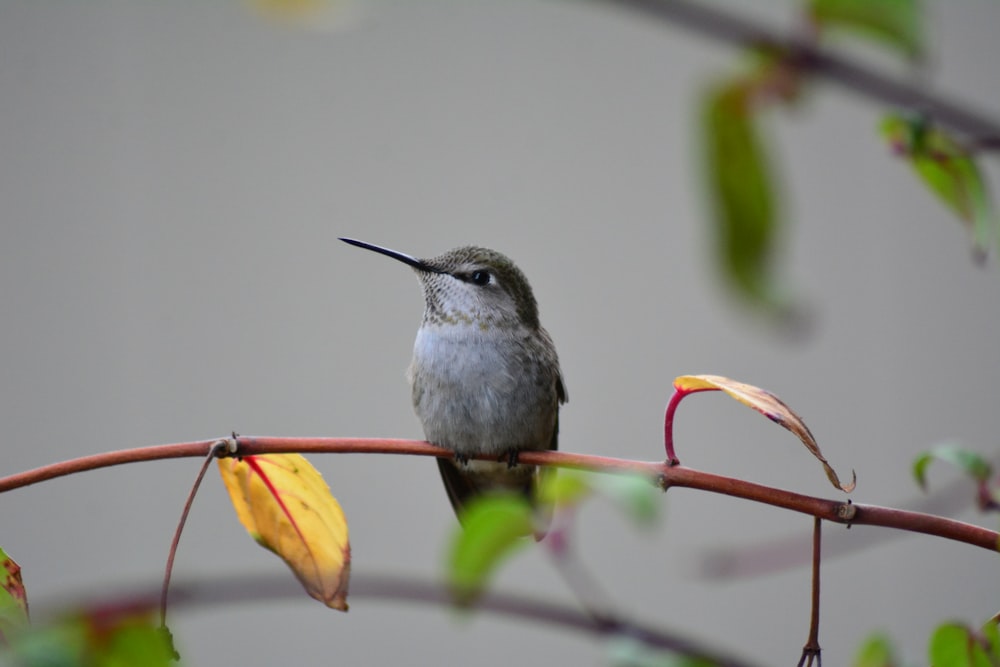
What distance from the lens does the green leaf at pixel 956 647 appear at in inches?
26.7

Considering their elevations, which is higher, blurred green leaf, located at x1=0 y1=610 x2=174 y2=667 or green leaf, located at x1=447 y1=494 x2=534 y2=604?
green leaf, located at x1=447 y1=494 x2=534 y2=604

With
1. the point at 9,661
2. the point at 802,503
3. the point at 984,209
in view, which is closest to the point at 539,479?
the point at 802,503

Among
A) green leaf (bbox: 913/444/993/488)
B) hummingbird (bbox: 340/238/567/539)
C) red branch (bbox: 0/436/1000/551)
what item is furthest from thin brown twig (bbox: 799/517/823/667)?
hummingbird (bbox: 340/238/567/539)

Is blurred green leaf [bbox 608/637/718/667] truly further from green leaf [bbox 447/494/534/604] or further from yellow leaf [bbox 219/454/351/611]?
yellow leaf [bbox 219/454/351/611]

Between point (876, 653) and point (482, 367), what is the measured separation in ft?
3.71

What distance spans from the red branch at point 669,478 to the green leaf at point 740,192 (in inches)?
14.0

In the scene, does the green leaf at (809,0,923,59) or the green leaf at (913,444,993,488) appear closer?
the green leaf at (809,0,923,59)

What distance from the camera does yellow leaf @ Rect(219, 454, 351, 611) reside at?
901 mm

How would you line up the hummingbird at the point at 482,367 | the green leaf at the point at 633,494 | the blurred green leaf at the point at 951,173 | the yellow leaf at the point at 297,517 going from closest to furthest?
the green leaf at the point at 633,494 < the blurred green leaf at the point at 951,173 < the yellow leaf at the point at 297,517 < the hummingbird at the point at 482,367

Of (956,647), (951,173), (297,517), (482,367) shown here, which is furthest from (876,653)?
(482,367)

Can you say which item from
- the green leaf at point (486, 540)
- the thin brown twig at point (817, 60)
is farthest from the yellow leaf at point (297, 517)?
the thin brown twig at point (817, 60)

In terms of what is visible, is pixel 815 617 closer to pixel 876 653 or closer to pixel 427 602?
pixel 876 653

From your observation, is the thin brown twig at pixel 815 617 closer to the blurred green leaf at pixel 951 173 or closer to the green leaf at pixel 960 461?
the green leaf at pixel 960 461

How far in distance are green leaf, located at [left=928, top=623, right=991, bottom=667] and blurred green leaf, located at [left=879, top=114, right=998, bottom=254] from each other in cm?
28
